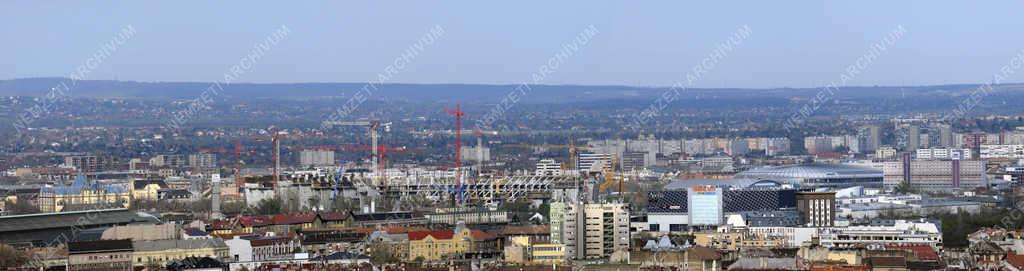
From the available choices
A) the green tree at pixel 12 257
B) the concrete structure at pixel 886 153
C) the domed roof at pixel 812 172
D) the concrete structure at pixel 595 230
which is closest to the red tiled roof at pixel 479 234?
the concrete structure at pixel 595 230

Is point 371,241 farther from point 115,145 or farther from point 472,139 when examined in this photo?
point 472,139

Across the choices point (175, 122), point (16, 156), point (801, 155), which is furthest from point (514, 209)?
point (175, 122)

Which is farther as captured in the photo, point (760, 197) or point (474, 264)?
point (760, 197)

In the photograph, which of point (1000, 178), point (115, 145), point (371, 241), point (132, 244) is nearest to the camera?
point (132, 244)

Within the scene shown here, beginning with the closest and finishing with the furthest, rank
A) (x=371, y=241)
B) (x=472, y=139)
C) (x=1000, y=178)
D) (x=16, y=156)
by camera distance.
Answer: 1. (x=371, y=241)
2. (x=1000, y=178)
3. (x=16, y=156)
4. (x=472, y=139)

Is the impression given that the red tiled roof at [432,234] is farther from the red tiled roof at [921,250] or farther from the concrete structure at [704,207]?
the concrete structure at [704,207]

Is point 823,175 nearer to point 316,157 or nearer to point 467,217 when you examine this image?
point 467,217
